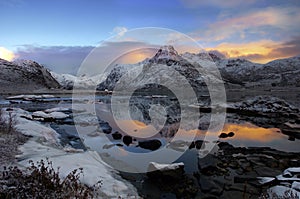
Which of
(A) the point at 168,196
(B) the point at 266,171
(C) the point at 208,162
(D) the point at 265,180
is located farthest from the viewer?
(C) the point at 208,162

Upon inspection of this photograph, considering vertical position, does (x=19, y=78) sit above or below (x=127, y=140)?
below

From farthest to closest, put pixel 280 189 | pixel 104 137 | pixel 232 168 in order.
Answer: pixel 104 137 → pixel 232 168 → pixel 280 189

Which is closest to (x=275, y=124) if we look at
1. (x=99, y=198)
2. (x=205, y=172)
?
(x=205, y=172)

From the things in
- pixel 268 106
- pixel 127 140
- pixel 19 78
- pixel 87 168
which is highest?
pixel 87 168

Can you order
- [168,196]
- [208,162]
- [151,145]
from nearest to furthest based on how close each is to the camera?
[168,196], [208,162], [151,145]

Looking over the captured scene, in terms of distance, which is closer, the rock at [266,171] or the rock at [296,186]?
the rock at [296,186]

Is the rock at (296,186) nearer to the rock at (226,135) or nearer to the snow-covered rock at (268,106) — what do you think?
the rock at (226,135)

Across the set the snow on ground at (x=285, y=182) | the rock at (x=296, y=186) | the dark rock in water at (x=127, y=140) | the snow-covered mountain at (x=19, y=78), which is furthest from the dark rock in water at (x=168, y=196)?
the snow-covered mountain at (x=19, y=78)

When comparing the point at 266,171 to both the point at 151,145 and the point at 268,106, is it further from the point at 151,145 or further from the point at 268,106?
the point at 268,106

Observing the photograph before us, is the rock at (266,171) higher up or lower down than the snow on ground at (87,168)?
lower down

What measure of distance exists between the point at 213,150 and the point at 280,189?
18.5ft

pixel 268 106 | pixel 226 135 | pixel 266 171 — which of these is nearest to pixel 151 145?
pixel 266 171

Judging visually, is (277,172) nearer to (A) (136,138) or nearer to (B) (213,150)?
(B) (213,150)

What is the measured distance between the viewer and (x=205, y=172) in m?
10.3
